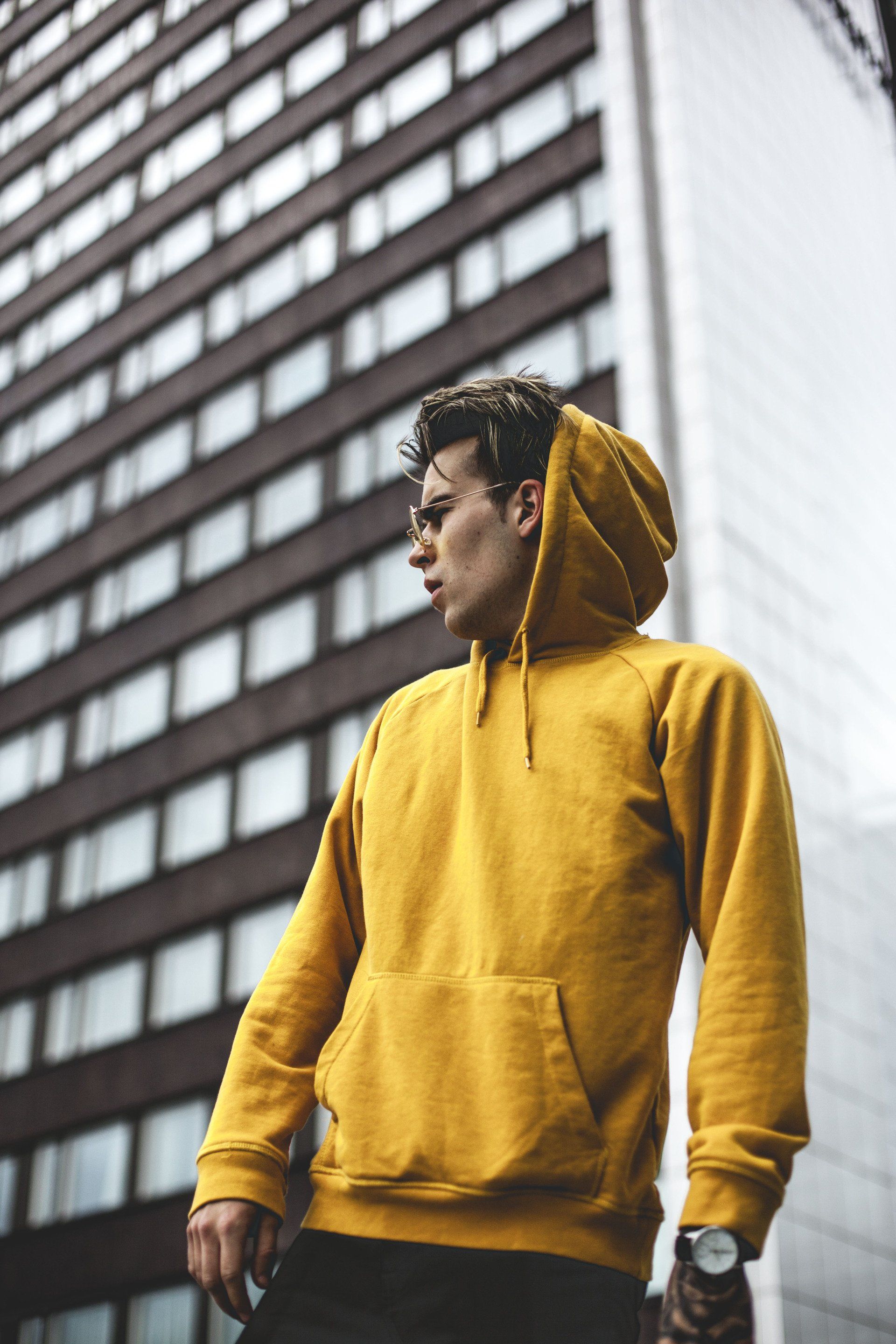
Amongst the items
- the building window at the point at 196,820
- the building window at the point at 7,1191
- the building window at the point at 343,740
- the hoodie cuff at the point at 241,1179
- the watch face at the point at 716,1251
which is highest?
the building window at the point at 343,740

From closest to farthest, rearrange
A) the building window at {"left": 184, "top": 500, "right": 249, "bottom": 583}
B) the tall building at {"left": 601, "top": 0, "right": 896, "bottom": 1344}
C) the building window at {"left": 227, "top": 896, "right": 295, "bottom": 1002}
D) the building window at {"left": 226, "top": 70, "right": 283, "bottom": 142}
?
the tall building at {"left": 601, "top": 0, "right": 896, "bottom": 1344} → the building window at {"left": 227, "top": 896, "right": 295, "bottom": 1002} → the building window at {"left": 184, "top": 500, "right": 249, "bottom": 583} → the building window at {"left": 226, "top": 70, "right": 283, "bottom": 142}

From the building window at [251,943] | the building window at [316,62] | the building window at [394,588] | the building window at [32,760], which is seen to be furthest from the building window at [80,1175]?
the building window at [316,62]

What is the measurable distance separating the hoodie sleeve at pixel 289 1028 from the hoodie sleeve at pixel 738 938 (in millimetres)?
722

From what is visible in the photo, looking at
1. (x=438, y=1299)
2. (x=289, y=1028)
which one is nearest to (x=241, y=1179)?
(x=289, y=1028)

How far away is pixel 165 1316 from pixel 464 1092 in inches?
982

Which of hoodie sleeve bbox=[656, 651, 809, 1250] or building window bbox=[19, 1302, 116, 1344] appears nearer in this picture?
hoodie sleeve bbox=[656, 651, 809, 1250]

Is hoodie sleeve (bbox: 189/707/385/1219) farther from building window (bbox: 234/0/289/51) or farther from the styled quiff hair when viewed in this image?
building window (bbox: 234/0/289/51)

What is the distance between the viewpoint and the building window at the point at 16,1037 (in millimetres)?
30062

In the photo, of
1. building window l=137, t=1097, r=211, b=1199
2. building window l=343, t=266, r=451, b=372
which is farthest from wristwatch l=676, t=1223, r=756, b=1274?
building window l=343, t=266, r=451, b=372

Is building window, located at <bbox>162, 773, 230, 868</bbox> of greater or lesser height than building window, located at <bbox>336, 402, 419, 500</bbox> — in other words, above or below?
below

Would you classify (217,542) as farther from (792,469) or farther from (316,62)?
(792,469)

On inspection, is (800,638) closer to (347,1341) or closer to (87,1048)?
(87,1048)

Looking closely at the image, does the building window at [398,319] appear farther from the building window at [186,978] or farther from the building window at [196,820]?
the building window at [186,978]

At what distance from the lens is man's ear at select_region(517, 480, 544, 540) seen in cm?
294
